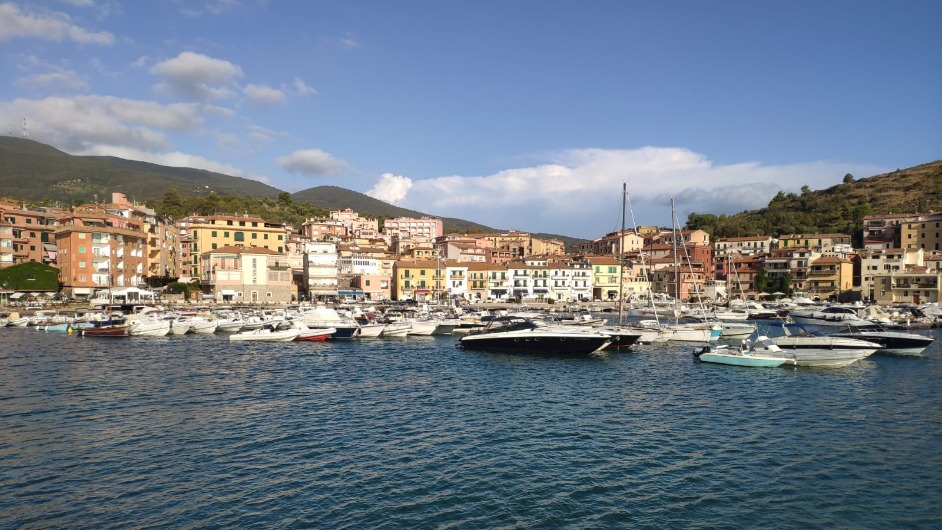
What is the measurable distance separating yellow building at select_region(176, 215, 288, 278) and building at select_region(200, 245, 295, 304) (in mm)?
6324

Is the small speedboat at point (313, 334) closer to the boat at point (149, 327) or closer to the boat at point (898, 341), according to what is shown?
the boat at point (149, 327)

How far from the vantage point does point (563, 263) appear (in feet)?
344

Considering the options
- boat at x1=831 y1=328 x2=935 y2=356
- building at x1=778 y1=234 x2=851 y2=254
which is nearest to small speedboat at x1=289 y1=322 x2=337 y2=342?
boat at x1=831 y1=328 x2=935 y2=356

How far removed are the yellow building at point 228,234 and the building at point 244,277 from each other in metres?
6.32

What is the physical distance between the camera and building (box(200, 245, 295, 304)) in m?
79.9

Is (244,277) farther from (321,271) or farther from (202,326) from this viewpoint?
(202,326)

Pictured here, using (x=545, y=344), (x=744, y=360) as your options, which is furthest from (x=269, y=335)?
(x=744, y=360)

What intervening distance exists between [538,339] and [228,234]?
230 feet

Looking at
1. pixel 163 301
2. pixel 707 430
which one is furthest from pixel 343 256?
pixel 707 430

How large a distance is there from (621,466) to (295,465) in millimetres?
9222

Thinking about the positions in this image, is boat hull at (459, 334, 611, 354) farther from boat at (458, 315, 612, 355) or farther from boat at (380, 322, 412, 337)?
boat at (380, 322, 412, 337)

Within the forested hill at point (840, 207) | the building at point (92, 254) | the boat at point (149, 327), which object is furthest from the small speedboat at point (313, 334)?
the forested hill at point (840, 207)

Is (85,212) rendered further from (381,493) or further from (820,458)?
(820,458)

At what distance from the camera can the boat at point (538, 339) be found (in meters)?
36.8
